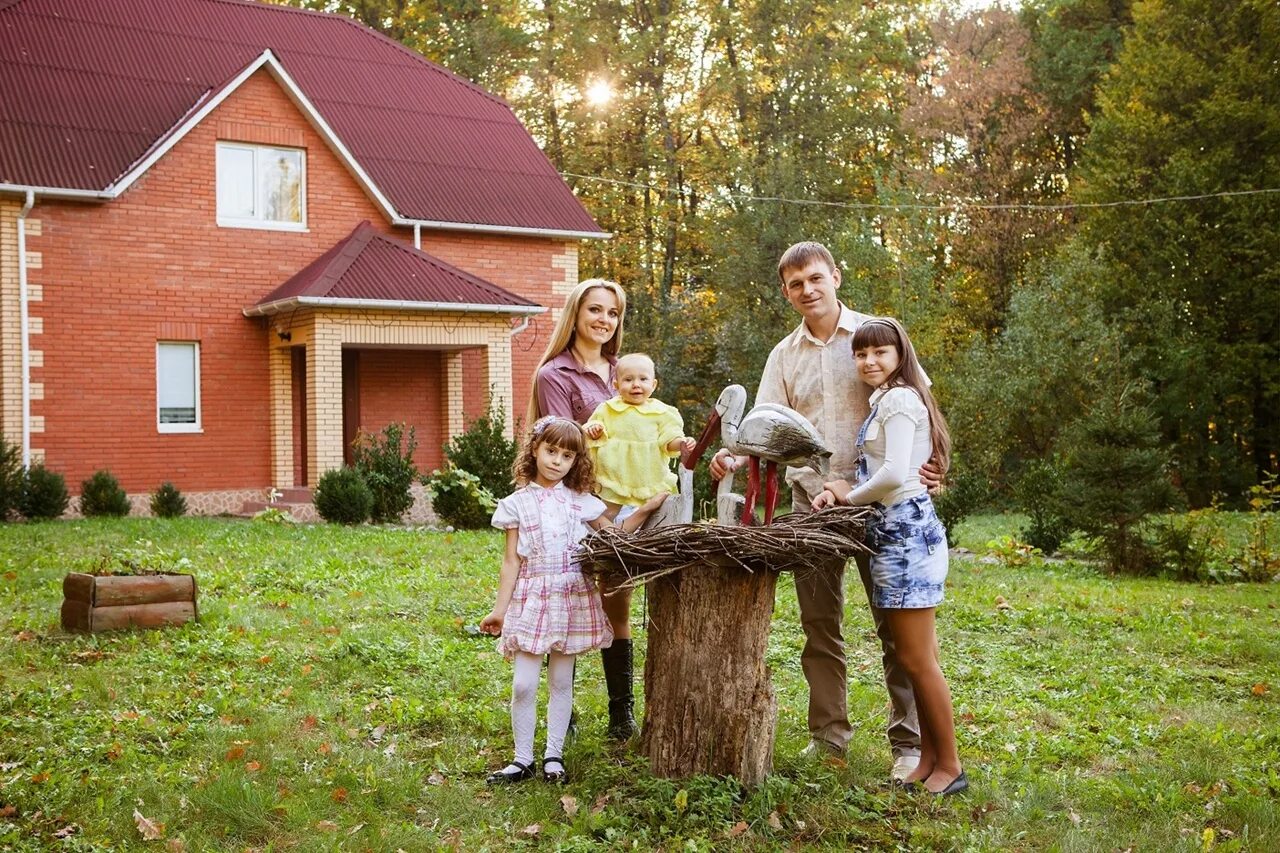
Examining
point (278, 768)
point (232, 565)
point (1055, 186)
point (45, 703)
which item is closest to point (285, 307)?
point (232, 565)

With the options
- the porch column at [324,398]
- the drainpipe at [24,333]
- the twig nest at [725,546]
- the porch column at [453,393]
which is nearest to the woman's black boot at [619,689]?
the twig nest at [725,546]

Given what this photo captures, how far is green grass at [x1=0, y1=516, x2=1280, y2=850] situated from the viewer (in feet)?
15.2

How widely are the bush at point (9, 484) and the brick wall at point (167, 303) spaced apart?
134 cm

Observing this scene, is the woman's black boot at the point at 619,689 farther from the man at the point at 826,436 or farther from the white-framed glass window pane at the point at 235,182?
the white-framed glass window pane at the point at 235,182

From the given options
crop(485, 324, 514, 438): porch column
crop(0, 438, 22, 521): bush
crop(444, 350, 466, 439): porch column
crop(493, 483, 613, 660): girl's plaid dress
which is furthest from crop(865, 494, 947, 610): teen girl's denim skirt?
crop(444, 350, 466, 439): porch column

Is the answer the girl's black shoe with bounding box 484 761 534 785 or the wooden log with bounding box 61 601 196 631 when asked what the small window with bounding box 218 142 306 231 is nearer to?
the wooden log with bounding box 61 601 196 631

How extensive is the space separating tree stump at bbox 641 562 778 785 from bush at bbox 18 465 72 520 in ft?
44.6

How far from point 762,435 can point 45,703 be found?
401 centimetres

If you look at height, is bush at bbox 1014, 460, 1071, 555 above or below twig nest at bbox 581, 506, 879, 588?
below

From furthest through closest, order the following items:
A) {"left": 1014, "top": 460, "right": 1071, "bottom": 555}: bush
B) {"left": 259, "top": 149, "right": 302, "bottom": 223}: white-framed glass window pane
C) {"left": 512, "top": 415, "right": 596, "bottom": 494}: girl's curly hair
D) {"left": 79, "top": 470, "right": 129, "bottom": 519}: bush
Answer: {"left": 259, "top": 149, "right": 302, "bottom": 223}: white-framed glass window pane < {"left": 79, "top": 470, "right": 129, "bottom": 519}: bush < {"left": 1014, "top": 460, "right": 1071, "bottom": 555}: bush < {"left": 512, "top": 415, "right": 596, "bottom": 494}: girl's curly hair

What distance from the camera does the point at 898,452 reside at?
473 cm

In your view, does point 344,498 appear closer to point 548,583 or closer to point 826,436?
point 548,583

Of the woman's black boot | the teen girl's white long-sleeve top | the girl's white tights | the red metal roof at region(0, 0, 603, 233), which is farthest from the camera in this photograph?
the red metal roof at region(0, 0, 603, 233)

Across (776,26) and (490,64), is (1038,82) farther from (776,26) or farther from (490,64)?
(490,64)
